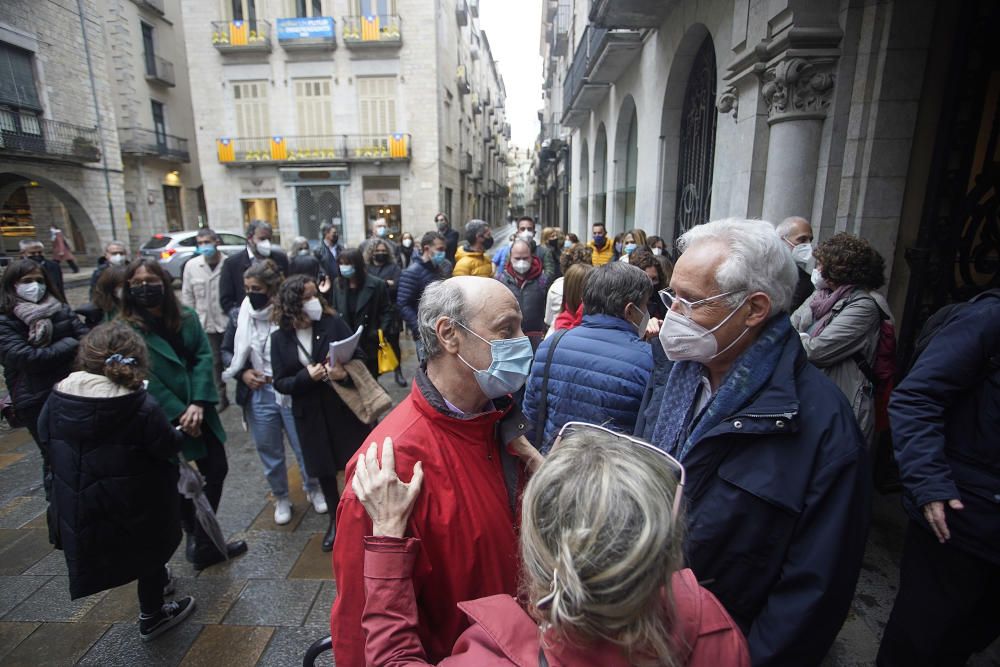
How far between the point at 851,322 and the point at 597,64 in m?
9.01

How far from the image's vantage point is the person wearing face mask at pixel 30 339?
352 cm

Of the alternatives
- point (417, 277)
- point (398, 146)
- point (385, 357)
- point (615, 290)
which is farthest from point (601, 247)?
point (398, 146)

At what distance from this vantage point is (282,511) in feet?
12.5

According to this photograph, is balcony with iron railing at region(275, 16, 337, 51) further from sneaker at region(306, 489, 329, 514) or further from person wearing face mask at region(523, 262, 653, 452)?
person wearing face mask at region(523, 262, 653, 452)

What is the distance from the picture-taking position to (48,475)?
2912 mm

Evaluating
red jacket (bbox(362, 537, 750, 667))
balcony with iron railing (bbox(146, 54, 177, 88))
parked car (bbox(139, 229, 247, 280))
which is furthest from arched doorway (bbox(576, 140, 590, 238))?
balcony with iron railing (bbox(146, 54, 177, 88))

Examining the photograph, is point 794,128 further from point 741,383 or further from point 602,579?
point 602,579

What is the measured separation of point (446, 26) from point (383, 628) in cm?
2996

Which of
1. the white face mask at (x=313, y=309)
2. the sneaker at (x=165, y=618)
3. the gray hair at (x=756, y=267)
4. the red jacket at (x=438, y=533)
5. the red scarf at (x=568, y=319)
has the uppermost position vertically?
the gray hair at (x=756, y=267)

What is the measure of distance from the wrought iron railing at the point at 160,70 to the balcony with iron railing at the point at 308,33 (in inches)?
338

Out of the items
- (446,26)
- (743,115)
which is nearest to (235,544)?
(743,115)

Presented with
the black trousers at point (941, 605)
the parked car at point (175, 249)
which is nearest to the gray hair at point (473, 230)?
the black trousers at point (941, 605)

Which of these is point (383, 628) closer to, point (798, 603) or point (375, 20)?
point (798, 603)

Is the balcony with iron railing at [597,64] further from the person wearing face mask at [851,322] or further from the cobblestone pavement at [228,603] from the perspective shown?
the cobblestone pavement at [228,603]
